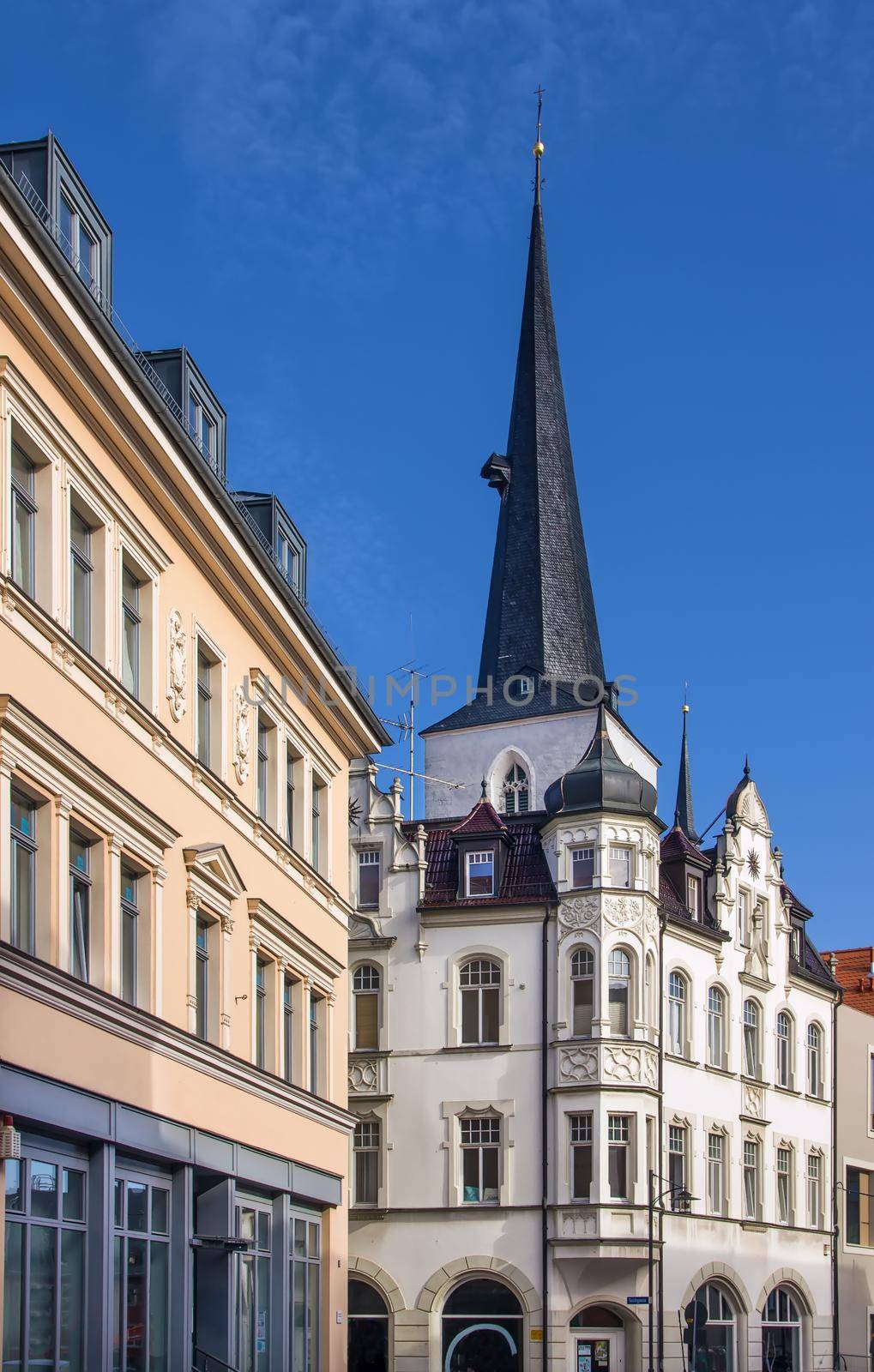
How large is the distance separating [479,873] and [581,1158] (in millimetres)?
7140

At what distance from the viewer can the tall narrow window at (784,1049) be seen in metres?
53.7

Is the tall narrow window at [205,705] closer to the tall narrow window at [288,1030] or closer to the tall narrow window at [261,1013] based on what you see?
the tall narrow window at [261,1013]

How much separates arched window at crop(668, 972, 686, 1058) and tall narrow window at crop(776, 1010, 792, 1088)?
18.9 ft

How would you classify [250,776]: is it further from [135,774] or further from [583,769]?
[583,769]

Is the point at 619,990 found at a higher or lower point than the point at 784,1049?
higher

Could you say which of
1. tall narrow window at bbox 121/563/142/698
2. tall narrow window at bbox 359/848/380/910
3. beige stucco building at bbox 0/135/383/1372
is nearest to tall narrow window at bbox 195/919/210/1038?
beige stucco building at bbox 0/135/383/1372

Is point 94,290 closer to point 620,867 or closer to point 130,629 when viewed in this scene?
point 130,629

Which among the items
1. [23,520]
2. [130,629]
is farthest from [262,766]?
[23,520]

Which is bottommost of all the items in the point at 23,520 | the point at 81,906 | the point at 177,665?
the point at 81,906

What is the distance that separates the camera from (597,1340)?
146 ft

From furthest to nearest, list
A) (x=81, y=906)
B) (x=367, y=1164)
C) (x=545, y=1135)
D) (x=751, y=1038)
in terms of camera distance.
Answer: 1. (x=751, y=1038)
2. (x=367, y=1164)
3. (x=545, y=1135)
4. (x=81, y=906)

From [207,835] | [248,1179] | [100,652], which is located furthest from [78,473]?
[248,1179]

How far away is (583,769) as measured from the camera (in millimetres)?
47406

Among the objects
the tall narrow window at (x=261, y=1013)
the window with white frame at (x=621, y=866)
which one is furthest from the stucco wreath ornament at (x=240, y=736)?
the window with white frame at (x=621, y=866)
